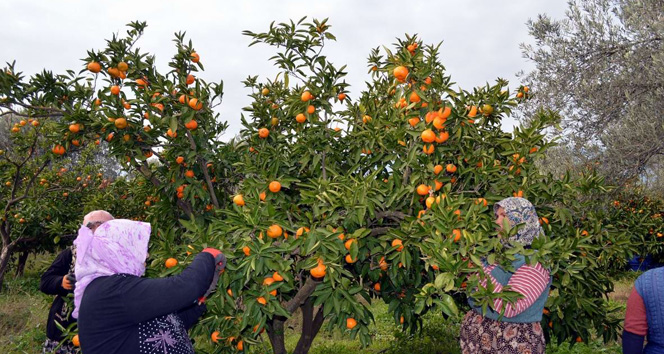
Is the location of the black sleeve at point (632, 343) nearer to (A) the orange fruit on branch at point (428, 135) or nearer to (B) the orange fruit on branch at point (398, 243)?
(B) the orange fruit on branch at point (398, 243)

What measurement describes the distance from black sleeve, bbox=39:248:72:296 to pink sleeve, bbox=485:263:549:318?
2.80 meters

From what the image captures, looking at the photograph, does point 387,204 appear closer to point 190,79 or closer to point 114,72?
point 190,79

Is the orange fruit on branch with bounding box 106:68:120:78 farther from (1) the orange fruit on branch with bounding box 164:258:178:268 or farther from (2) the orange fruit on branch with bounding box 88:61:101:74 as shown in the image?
(1) the orange fruit on branch with bounding box 164:258:178:268

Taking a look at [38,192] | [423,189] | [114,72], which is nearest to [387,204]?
[423,189]

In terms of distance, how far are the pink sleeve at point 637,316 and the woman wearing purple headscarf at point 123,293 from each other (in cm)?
208

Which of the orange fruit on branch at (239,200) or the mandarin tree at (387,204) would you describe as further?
the orange fruit on branch at (239,200)

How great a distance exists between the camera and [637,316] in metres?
2.36

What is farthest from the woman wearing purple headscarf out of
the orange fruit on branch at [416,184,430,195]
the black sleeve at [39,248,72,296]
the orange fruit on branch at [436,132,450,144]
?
the orange fruit on branch at [436,132,450,144]

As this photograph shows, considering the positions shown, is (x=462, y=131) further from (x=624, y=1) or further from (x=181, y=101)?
(x=624, y=1)

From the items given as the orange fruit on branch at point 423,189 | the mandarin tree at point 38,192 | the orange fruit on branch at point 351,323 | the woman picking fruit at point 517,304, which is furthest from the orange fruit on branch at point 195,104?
the mandarin tree at point 38,192

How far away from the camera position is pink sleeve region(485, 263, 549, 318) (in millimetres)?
2342

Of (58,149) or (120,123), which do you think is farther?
(58,149)

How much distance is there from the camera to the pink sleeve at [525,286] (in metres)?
2.34

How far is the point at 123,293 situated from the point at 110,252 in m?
0.18
